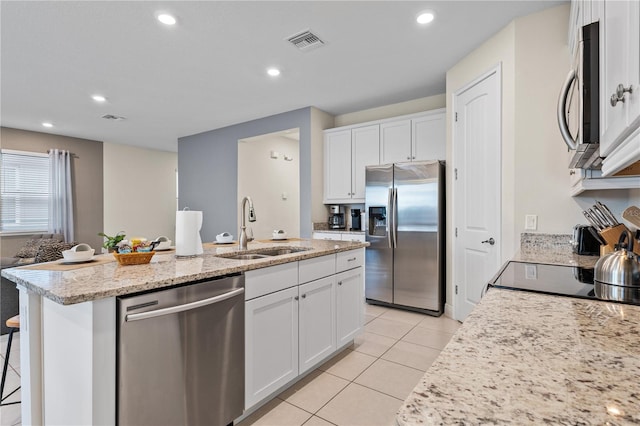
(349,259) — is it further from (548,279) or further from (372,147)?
(372,147)

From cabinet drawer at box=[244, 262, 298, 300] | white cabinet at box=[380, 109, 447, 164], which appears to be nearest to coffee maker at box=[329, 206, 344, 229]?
white cabinet at box=[380, 109, 447, 164]

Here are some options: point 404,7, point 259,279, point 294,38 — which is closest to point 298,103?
point 294,38

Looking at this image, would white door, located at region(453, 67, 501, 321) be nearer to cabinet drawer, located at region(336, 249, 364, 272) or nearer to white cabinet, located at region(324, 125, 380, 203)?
cabinet drawer, located at region(336, 249, 364, 272)

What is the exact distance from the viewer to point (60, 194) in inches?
231

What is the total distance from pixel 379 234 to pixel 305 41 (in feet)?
7.60

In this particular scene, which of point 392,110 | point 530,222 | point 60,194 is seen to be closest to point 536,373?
point 530,222

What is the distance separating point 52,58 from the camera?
3.07 m

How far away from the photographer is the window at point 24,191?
5.33 m

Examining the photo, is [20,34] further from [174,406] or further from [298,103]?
[174,406]

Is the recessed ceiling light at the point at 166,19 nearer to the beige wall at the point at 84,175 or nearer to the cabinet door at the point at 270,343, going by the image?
the cabinet door at the point at 270,343

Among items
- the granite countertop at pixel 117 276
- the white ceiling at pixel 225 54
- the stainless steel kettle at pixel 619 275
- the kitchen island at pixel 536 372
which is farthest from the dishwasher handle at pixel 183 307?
the white ceiling at pixel 225 54

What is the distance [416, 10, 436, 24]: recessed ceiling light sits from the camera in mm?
2452

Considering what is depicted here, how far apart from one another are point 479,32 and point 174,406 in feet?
11.2

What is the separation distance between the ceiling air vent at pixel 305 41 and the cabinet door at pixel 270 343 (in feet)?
7.03
